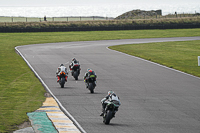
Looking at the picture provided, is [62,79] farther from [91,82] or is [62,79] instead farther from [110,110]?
[110,110]

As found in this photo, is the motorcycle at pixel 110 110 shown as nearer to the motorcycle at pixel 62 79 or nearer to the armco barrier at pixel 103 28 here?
the motorcycle at pixel 62 79

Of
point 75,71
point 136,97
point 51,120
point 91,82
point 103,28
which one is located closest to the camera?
point 51,120

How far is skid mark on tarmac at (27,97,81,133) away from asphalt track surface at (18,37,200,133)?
41cm

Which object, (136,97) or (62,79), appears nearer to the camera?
(136,97)

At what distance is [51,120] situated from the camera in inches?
518

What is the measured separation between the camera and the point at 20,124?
12625 millimetres

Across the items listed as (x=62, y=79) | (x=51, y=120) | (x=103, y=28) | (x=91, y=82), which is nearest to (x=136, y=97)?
(x=91, y=82)

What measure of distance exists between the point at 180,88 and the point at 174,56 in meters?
16.9

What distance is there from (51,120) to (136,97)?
5.16 meters

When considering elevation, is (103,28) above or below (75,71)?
above

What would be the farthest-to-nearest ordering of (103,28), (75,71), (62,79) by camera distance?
(103,28) < (75,71) < (62,79)

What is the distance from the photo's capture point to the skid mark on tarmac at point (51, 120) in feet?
39.5

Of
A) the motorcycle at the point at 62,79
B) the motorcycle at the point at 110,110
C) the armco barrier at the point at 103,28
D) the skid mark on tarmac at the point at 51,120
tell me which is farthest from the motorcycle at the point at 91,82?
the armco barrier at the point at 103,28

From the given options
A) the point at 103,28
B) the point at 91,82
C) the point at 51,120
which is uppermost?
the point at 103,28
